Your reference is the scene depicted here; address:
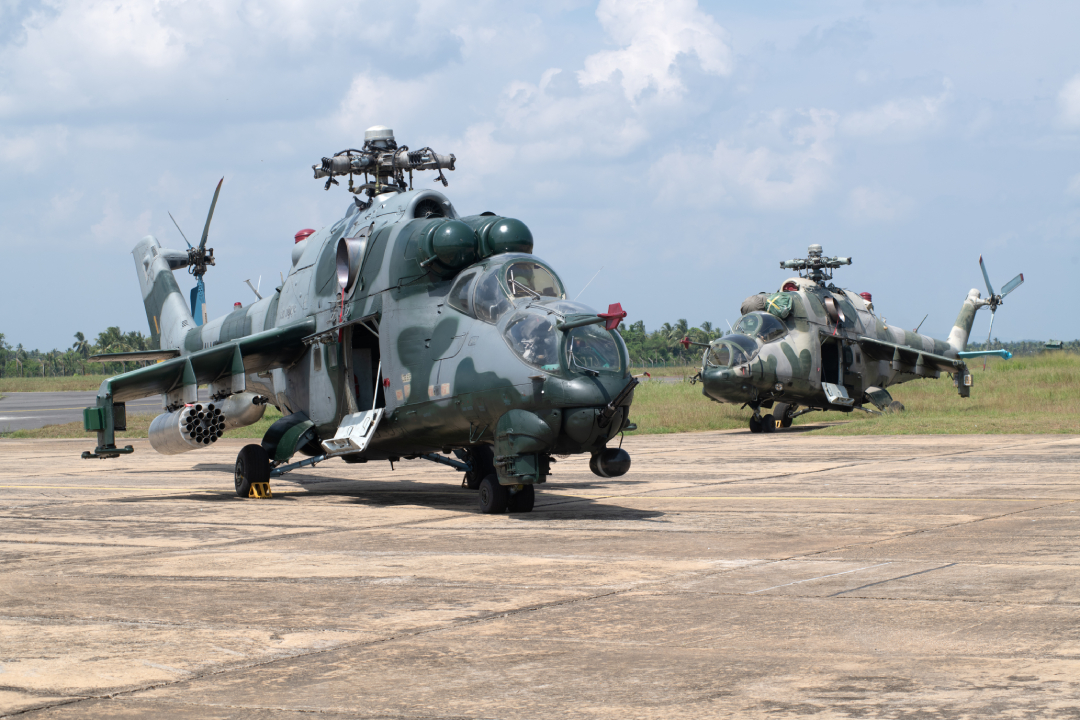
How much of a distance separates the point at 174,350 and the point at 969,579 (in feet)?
56.6

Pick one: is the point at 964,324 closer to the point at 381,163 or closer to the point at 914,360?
the point at 914,360

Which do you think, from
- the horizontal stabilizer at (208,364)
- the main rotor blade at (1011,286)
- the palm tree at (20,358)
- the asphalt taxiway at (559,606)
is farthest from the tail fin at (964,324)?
the palm tree at (20,358)

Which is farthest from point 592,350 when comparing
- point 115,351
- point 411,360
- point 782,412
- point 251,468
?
point 115,351

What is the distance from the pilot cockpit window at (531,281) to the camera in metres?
12.9

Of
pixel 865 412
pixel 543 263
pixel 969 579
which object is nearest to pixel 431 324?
pixel 543 263

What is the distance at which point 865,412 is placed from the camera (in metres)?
34.4

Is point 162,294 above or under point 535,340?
above

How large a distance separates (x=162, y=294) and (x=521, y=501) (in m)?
12.7

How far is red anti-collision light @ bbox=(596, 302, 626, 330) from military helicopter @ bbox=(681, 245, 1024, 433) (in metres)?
15.4

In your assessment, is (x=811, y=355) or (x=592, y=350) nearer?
(x=592, y=350)

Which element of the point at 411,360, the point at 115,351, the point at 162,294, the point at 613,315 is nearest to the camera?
the point at 613,315

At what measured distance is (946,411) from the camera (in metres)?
31.3

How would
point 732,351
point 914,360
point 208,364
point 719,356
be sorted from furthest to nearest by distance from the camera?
point 914,360
point 719,356
point 732,351
point 208,364

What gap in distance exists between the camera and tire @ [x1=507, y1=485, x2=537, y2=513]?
42.9 ft
